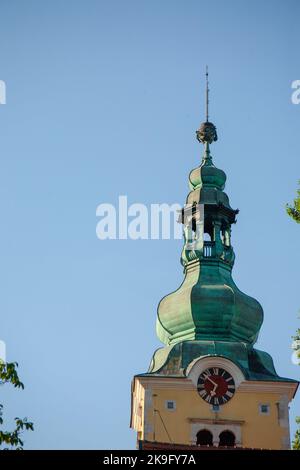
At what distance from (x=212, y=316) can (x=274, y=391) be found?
12.0 feet

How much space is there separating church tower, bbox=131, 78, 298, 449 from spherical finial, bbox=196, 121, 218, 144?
4.55m

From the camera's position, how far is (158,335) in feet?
163

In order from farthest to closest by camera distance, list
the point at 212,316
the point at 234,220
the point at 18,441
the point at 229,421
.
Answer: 1. the point at 234,220
2. the point at 212,316
3. the point at 229,421
4. the point at 18,441

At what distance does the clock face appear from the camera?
45500mm

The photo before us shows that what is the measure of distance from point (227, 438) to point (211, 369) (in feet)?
8.28

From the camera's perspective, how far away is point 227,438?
146ft

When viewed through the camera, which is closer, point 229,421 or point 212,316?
point 229,421

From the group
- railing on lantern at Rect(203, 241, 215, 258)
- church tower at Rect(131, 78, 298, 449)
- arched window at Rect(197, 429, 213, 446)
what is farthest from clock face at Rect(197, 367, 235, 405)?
railing on lantern at Rect(203, 241, 215, 258)

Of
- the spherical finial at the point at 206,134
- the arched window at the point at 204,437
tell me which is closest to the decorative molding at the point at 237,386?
the arched window at the point at 204,437

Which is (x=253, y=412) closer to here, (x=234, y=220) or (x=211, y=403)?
(x=211, y=403)

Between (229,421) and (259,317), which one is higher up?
(259,317)

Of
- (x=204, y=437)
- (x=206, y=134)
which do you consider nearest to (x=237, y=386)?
(x=204, y=437)
